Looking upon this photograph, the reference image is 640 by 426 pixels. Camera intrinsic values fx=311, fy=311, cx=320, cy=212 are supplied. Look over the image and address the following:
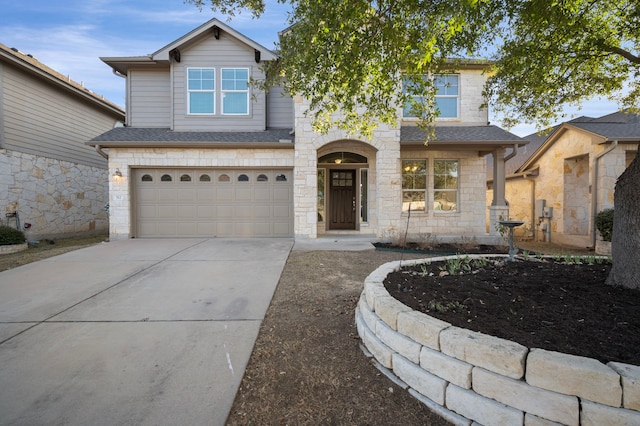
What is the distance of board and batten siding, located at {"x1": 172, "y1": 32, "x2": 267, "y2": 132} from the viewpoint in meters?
10.2

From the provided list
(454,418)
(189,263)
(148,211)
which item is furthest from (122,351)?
(148,211)

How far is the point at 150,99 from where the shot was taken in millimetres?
10633

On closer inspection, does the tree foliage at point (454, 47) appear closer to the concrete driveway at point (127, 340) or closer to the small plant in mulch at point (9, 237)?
the concrete driveway at point (127, 340)

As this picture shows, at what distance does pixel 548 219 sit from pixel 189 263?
1194 centimetres

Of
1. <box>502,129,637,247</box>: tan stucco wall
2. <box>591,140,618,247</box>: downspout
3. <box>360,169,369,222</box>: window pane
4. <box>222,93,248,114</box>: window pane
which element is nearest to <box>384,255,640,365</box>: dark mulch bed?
<box>591,140,618,247</box>: downspout

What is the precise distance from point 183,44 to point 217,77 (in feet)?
4.65

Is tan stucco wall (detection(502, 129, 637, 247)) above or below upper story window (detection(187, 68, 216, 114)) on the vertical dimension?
below

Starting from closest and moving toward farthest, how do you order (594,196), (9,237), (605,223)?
(605,223) < (9,237) < (594,196)

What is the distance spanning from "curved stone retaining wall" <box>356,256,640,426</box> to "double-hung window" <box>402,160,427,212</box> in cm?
835

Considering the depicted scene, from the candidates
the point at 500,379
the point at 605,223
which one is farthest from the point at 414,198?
the point at 500,379

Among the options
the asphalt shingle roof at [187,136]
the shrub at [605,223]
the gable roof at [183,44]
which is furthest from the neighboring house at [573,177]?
the gable roof at [183,44]

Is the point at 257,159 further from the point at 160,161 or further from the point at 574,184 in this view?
the point at 574,184

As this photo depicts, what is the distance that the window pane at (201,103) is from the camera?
10266 mm

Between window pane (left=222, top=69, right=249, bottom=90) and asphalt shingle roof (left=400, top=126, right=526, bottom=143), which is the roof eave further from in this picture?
asphalt shingle roof (left=400, top=126, right=526, bottom=143)
